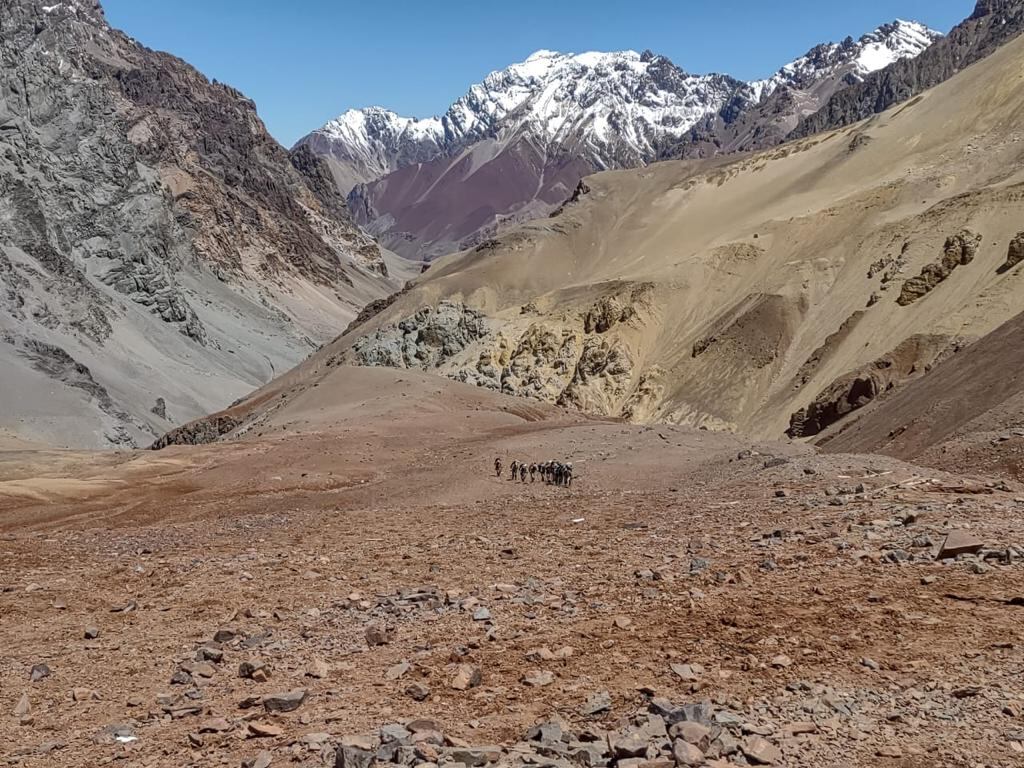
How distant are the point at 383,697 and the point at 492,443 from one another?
2158 centimetres

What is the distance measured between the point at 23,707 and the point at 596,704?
4515 mm

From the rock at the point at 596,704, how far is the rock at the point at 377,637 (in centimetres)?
242

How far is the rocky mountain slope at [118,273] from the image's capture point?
60.8 m

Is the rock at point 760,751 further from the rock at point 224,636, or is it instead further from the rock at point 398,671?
the rock at point 224,636

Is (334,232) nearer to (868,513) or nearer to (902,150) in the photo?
(902,150)

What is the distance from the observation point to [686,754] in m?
5.04

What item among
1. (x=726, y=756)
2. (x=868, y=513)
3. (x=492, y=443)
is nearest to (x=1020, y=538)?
(x=868, y=513)

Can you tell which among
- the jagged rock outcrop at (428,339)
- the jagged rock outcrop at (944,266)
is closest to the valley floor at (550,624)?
the jagged rock outcrop at (944,266)

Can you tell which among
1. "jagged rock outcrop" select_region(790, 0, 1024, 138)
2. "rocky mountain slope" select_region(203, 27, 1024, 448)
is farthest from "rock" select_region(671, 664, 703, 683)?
"jagged rock outcrop" select_region(790, 0, 1024, 138)

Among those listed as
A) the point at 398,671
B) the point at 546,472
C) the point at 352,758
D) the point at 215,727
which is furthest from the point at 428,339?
the point at 352,758

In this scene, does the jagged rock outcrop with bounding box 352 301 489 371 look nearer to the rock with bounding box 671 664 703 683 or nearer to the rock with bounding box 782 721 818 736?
the rock with bounding box 671 664 703 683

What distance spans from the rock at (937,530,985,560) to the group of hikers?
1157 centimetres

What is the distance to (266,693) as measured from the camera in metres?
6.82

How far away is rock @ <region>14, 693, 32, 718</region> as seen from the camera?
6.76 meters
